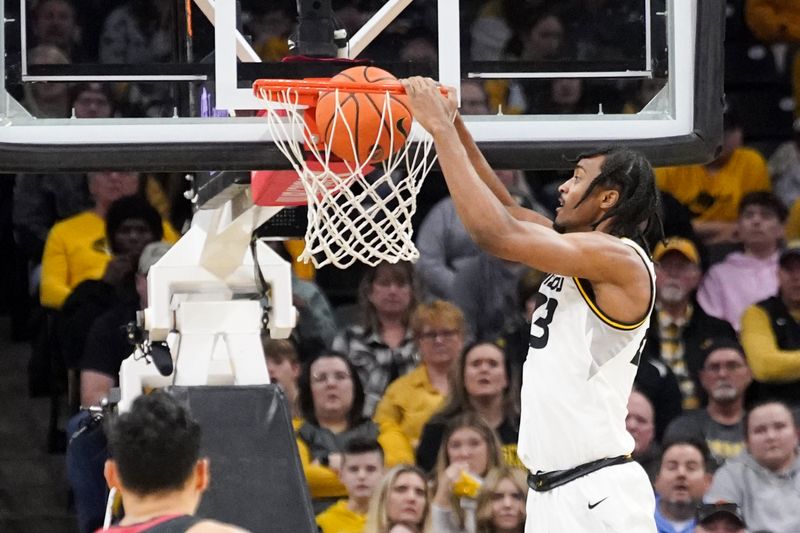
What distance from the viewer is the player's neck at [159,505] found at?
3.25 meters

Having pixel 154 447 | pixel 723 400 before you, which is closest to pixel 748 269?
pixel 723 400

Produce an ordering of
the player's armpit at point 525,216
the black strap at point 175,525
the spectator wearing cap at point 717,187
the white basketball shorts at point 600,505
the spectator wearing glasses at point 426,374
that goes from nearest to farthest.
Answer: the black strap at point 175,525
the white basketball shorts at point 600,505
the player's armpit at point 525,216
the spectator wearing glasses at point 426,374
the spectator wearing cap at point 717,187

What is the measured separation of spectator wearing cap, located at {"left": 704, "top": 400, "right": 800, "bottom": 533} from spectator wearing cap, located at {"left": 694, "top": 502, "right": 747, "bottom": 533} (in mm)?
321

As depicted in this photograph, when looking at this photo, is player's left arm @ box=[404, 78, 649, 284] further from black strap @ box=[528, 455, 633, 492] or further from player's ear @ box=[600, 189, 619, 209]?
black strap @ box=[528, 455, 633, 492]

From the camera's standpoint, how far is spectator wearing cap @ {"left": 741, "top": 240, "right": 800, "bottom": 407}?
801 cm

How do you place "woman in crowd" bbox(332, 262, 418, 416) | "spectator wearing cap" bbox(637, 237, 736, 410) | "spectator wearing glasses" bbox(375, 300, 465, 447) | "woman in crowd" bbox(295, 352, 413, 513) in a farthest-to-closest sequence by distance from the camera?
"spectator wearing cap" bbox(637, 237, 736, 410) < "woman in crowd" bbox(332, 262, 418, 416) < "spectator wearing glasses" bbox(375, 300, 465, 447) < "woman in crowd" bbox(295, 352, 413, 513)

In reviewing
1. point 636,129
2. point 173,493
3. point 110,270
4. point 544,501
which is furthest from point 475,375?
point 173,493

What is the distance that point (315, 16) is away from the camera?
530cm

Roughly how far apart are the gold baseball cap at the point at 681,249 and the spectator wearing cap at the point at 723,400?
0.52 m

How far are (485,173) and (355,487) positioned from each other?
2.70 metres

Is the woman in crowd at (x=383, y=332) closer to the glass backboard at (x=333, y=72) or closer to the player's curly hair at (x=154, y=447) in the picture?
the glass backboard at (x=333, y=72)

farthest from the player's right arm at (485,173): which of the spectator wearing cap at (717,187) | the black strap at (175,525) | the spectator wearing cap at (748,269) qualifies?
the spectator wearing cap at (717,187)

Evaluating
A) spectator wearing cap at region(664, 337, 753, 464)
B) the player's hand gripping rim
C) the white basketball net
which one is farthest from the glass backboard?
spectator wearing cap at region(664, 337, 753, 464)

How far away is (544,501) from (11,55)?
85.8 inches
